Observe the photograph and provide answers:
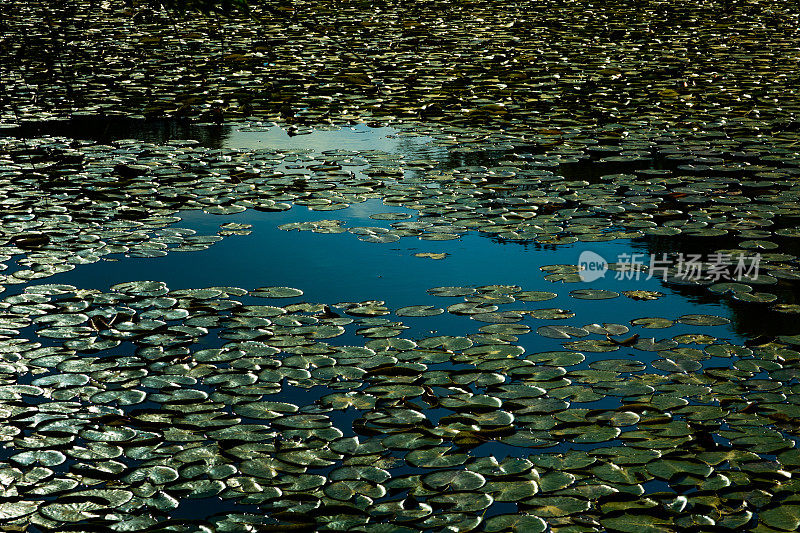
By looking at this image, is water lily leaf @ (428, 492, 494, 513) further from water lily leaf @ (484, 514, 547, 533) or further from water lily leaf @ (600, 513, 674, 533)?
water lily leaf @ (600, 513, 674, 533)

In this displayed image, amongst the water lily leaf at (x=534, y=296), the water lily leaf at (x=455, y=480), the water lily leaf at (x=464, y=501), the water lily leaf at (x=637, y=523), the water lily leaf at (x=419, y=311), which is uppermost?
the water lily leaf at (x=534, y=296)

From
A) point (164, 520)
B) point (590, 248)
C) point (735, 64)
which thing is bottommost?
point (164, 520)

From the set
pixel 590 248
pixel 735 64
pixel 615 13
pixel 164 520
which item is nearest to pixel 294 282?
pixel 590 248

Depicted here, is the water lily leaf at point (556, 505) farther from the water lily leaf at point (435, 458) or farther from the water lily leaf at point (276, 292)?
the water lily leaf at point (276, 292)

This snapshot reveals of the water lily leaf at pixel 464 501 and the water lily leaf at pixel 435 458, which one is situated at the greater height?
the water lily leaf at pixel 435 458

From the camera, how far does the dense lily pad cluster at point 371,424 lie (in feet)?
8.62

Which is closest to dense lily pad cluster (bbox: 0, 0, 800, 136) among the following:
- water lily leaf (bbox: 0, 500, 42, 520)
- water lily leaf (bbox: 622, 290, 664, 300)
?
water lily leaf (bbox: 622, 290, 664, 300)

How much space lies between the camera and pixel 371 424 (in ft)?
A: 10.1

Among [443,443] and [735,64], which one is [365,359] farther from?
[735,64]

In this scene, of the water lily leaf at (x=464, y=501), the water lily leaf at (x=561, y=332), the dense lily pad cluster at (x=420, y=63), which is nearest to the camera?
the water lily leaf at (x=464, y=501)

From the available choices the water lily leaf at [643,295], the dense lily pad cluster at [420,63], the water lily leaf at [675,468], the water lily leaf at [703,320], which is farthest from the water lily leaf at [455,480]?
the dense lily pad cluster at [420,63]

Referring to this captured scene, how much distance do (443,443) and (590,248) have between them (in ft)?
6.56

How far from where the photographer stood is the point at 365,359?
350 centimetres

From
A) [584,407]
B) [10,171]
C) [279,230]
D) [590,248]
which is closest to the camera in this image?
[584,407]
